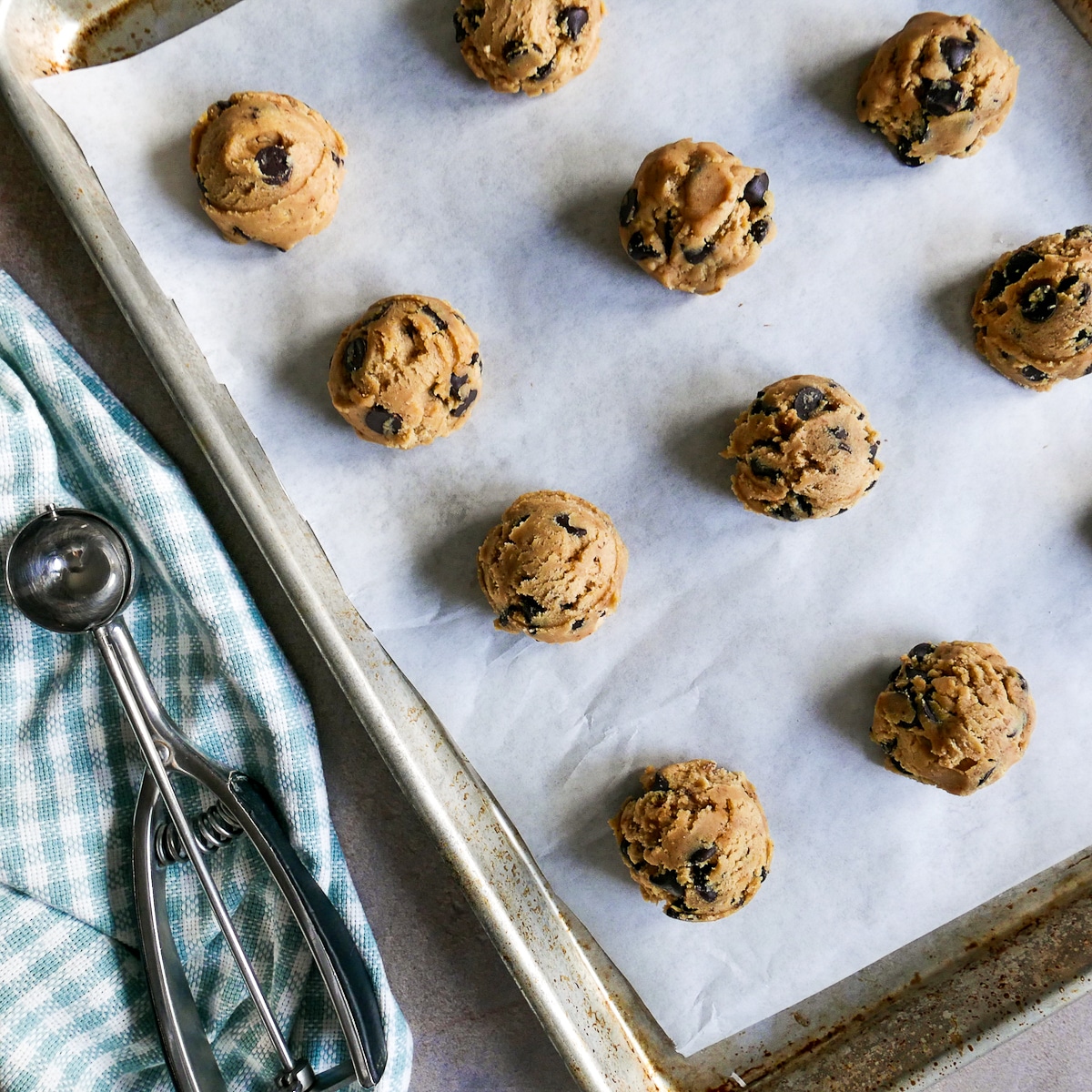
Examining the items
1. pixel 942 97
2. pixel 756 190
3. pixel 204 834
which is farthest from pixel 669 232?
pixel 204 834

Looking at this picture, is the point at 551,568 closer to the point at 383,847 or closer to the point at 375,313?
the point at 375,313

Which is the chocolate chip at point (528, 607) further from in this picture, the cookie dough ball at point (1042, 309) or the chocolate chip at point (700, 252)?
the cookie dough ball at point (1042, 309)

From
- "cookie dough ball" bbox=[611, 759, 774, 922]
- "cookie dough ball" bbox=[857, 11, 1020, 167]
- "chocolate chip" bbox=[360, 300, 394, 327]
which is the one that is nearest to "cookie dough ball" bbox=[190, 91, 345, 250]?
"chocolate chip" bbox=[360, 300, 394, 327]

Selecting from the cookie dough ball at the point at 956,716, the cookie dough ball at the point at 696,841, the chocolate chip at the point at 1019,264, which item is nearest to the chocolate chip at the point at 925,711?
the cookie dough ball at the point at 956,716

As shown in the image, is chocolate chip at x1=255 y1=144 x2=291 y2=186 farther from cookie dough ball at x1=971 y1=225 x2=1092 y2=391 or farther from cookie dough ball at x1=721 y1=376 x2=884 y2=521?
cookie dough ball at x1=971 y1=225 x2=1092 y2=391

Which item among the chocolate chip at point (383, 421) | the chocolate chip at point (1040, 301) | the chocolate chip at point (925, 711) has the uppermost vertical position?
the chocolate chip at point (383, 421)

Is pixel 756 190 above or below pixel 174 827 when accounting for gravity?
above
